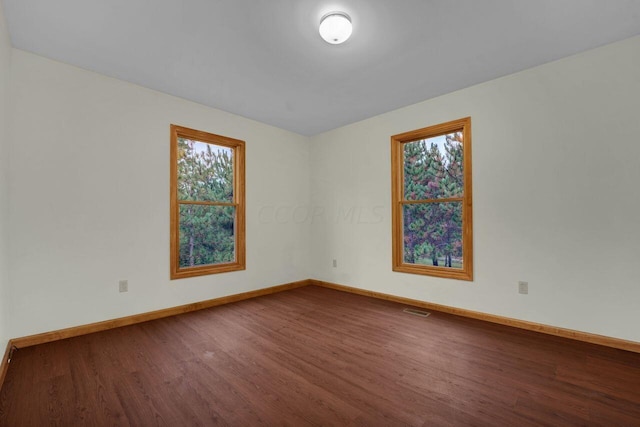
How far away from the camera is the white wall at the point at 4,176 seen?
2.08 m

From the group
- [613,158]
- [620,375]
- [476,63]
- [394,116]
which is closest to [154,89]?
[394,116]

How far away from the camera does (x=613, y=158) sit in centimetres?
245

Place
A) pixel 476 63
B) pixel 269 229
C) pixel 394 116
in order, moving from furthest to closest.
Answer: pixel 269 229
pixel 394 116
pixel 476 63

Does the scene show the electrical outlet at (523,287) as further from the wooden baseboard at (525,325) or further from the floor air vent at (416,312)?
the floor air vent at (416,312)

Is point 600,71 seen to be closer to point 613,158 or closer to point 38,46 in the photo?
point 613,158

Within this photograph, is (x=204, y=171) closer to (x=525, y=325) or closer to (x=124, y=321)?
(x=124, y=321)

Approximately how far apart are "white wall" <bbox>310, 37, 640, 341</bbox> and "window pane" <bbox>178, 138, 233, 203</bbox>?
104 inches

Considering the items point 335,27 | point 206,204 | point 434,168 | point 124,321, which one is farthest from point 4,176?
point 434,168

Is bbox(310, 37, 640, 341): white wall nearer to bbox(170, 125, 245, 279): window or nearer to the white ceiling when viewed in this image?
the white ceiling

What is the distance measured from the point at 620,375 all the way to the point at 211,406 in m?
2.76

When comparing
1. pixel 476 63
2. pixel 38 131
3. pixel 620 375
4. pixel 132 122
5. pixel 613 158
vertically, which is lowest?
pixel 620 375

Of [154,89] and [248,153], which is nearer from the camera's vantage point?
[154,89]

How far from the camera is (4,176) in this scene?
7.34 feet

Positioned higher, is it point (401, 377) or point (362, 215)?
point (362, 215)
